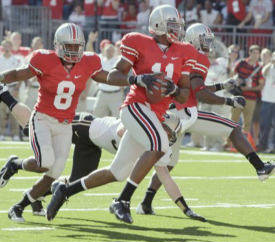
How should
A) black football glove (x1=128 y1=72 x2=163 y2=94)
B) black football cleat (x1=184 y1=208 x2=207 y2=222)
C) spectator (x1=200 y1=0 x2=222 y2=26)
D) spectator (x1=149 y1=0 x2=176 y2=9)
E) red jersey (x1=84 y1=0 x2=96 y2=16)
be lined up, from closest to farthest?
black football glove (x1=128 y1=72 x2=163 y2=94)
black football cleat (x1=184 y1=208 x2=207 y2=222)
spectator (x1=149 y1=0 x2=176 y2=9)
spectator (x1=200 y1=0 x2=222 y2=26)
red jersey (x1=84 y1=0 x2=96 y2=16)

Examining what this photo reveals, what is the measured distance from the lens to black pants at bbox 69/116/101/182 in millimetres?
8125

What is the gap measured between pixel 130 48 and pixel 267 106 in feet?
28.1

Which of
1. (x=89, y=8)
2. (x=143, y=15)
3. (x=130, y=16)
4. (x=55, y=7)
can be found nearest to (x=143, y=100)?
(x=143, y=15)

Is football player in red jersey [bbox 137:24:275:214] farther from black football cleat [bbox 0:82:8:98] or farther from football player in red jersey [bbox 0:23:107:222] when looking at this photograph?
black football cleat [bbox 0:82:8:98]

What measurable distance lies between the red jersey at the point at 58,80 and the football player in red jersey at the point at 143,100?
34 centimetres

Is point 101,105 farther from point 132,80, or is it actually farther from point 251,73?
point 132,80

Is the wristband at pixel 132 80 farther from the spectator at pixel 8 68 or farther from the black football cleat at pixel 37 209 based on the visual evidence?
the spectator at pixel 8 68

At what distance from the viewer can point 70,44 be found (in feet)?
23.9

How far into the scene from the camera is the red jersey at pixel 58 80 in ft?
23.9

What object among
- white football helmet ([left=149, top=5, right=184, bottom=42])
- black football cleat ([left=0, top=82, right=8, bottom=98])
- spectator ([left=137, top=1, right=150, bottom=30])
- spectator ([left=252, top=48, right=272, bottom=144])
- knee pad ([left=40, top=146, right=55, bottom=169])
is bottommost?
spectator ([left=252, top=48, right=272, bottom=144])

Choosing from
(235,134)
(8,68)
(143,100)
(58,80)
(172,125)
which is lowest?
(8,68)

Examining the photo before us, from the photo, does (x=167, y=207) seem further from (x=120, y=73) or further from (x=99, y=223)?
(x=120, y=73)

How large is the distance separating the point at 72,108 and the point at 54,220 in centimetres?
91

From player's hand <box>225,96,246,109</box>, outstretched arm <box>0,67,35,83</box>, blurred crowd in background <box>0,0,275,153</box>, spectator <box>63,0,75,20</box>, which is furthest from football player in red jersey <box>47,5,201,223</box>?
spectator <box>63,0,75,20</box>
